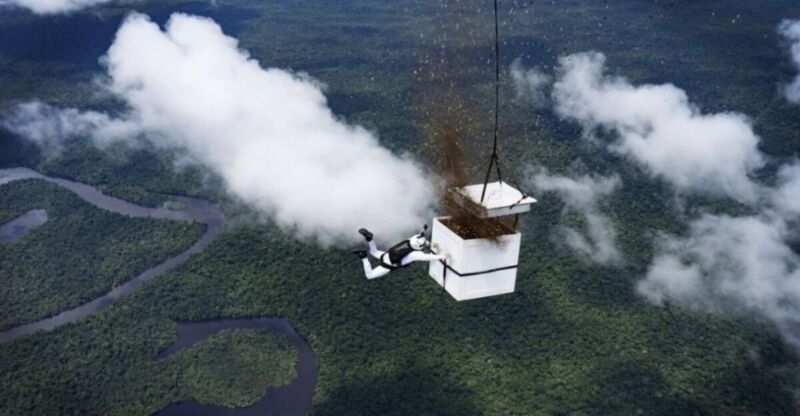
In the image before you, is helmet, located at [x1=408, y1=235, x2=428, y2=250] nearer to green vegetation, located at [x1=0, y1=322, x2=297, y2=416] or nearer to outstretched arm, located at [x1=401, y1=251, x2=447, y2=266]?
outstretched arm, located at [x1=401, y1=251, x2=447, y2=266]

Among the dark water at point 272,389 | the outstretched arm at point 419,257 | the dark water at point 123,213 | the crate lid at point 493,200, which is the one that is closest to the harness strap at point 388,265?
the outstretched arm at point 419,257

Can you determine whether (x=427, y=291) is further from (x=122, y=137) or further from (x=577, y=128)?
(x=122, y=137)

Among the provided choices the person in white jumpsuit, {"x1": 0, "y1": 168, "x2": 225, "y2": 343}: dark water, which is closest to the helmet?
the person in white jumpsuit

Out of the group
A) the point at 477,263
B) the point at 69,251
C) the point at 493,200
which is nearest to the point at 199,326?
the point at 69,251

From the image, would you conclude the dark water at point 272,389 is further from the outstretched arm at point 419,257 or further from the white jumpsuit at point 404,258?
the outstretched arm at point 419,257

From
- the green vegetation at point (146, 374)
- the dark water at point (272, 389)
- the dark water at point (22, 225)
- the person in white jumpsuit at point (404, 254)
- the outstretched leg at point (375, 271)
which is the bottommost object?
the dark water at point (272, 389)

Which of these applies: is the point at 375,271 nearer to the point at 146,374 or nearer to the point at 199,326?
the point at 146,374
